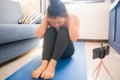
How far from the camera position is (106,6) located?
2.84 metres

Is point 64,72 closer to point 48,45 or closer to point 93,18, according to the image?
point 48,45

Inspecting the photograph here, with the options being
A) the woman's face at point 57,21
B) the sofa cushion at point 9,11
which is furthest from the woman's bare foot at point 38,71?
the sofa cushion at point 9,11

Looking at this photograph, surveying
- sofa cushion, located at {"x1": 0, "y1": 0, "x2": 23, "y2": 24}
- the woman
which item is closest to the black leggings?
the woman

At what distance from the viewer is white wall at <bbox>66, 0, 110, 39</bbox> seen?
2859 mm

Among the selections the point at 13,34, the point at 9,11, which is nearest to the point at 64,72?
the point at 13,34

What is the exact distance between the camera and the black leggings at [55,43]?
3.29 ft

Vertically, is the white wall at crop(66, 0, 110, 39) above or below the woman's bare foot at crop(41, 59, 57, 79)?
above

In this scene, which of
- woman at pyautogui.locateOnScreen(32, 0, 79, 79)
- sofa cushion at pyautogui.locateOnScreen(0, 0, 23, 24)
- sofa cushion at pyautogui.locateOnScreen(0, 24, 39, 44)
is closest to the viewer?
woman at pyautogui.locateOnScreen(32, 0, 79, 79)

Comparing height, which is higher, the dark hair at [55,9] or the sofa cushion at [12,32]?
→ the dark hair at [55,9]

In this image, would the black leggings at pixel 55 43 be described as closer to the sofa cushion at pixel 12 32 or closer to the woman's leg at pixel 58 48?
the woman's leg at pixel 58 48

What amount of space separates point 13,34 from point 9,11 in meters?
0.96

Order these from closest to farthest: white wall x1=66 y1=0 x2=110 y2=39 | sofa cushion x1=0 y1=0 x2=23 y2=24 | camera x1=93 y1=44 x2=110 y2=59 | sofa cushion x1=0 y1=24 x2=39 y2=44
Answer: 1. camera x1=93 y1=44 x2=110 y2=59
2. sofa cushion x1=0 y1=24 x2=39 y2=44
3. sofa cushion x1=0 y1=0 x2=23 y2=24
4. white wall x1=66 y1=0 x2=110 y2=39

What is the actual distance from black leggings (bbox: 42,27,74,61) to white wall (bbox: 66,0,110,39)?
1967mm

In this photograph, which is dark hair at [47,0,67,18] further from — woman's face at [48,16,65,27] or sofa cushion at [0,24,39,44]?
sofa cushion at [0,24,39,44]
